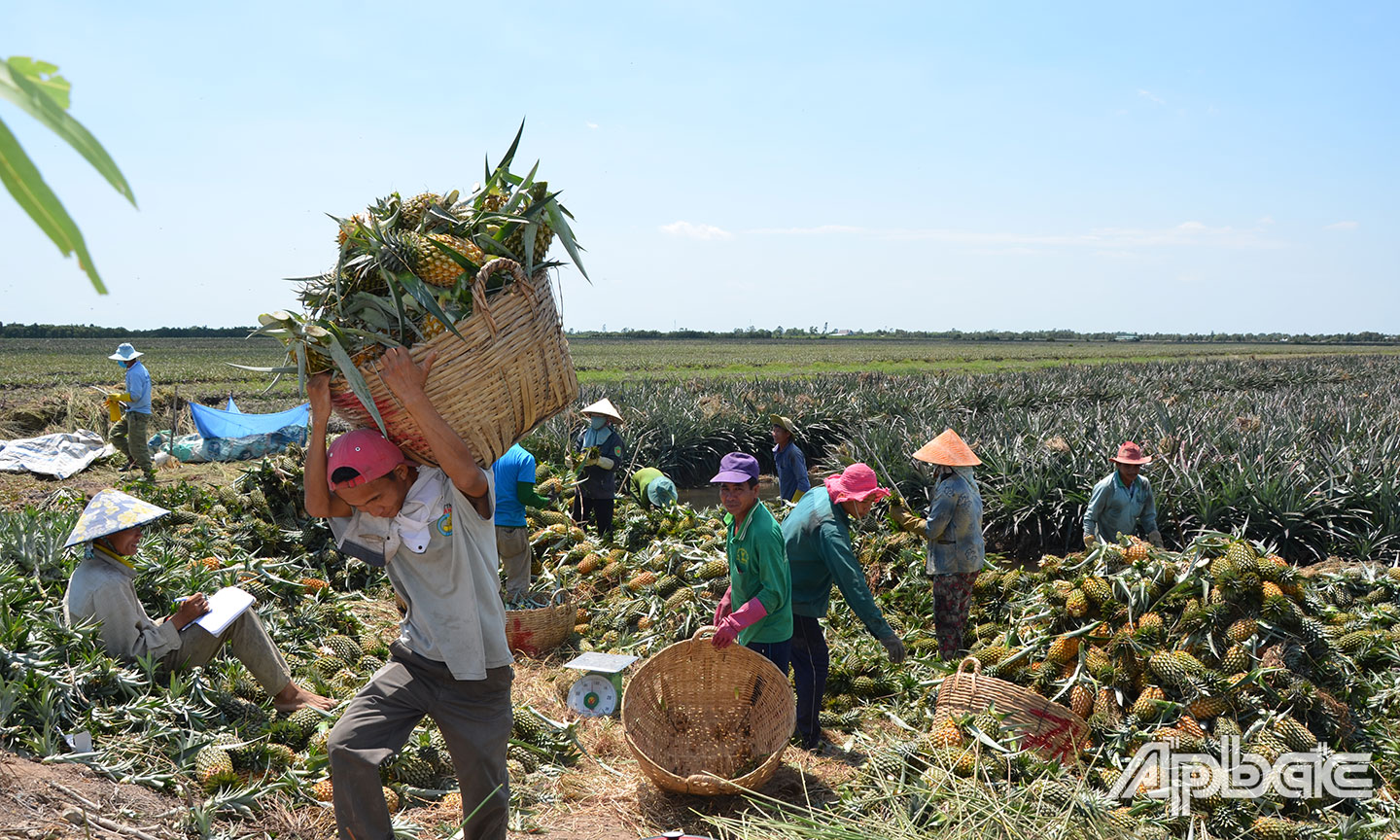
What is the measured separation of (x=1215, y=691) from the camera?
4590 mm

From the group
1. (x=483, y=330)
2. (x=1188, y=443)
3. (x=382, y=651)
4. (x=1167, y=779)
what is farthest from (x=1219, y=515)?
(x=483, y=330)

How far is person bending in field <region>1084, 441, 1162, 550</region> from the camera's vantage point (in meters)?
6.69

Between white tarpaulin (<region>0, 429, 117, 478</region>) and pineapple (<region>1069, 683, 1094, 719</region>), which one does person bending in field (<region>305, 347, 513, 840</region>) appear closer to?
pineapple (<region>1069, 683, 1094, 719</region>)

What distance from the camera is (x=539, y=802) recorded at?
4.33 m

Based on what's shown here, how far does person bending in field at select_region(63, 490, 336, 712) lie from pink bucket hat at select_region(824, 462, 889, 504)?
313 cm

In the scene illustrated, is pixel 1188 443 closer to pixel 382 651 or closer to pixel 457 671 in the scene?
pixel 382 651

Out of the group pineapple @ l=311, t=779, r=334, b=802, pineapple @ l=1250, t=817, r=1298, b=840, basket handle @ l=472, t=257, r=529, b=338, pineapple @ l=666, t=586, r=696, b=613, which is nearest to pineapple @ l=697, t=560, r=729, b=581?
pineapple @ l=666, t=586, r=696, b=613

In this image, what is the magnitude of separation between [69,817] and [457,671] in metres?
1.70

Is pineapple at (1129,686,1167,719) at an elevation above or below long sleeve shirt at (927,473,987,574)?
below

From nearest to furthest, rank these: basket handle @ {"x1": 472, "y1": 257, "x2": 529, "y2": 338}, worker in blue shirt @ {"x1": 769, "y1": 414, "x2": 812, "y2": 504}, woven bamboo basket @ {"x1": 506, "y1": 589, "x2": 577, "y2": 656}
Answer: basket handle @ {"x1": 472, "y1": 257, "x2": 529, "y2": 338} < woven bamboo basket @ {"x1": 506, "y1": 589, "x2": 577, "y2": 656} < worker in blue shirt @ {"x1": 769, "y1": 414, "x2": 812, "y2": 504}

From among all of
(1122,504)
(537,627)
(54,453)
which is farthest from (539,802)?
(54,453)

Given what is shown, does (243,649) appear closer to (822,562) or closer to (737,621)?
(737,621)

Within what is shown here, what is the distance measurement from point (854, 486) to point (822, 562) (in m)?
0.51

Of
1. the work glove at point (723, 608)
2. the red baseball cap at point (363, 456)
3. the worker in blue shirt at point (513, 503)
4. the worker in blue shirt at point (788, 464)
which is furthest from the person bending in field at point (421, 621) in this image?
the worker in blue shirt at point (788, 464)
